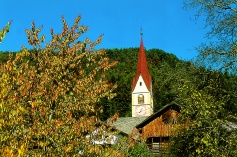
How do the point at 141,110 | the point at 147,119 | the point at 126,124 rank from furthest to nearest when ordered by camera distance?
the point at 141,110, the point at 126,124, the point at 147,119

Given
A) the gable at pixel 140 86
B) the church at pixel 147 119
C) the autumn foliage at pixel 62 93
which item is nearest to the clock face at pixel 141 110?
the church at pixel 147 119

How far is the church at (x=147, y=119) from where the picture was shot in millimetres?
41156

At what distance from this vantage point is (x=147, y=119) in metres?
42.4

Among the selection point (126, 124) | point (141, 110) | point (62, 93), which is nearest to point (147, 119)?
point (126, 124)

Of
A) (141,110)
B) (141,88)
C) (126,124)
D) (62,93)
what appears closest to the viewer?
(62,93)

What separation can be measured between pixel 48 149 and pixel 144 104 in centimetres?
5531

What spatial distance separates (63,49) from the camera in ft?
37.8

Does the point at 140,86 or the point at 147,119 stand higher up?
the point at 140,86

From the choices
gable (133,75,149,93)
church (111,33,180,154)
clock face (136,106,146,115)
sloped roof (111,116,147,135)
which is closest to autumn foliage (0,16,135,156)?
church (111,33,180,154)

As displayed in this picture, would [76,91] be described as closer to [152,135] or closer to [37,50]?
[37,50]

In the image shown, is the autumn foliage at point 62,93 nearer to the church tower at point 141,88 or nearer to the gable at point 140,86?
the church tower at point 141,88

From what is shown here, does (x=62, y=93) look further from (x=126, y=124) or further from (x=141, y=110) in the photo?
(x=141, y=110)

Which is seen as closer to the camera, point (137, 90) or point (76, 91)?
point (76, 91)

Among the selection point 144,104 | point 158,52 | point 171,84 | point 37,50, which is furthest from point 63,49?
point 158,52
